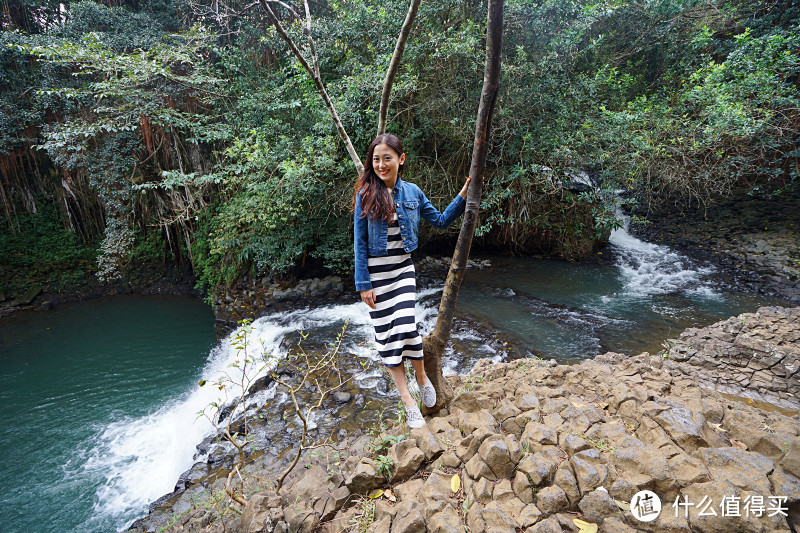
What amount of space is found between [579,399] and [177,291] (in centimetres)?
967

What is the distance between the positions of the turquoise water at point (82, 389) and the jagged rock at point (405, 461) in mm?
2974

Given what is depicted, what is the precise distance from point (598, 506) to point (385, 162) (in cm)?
194

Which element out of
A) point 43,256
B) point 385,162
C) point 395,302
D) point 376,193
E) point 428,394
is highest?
point 385,162

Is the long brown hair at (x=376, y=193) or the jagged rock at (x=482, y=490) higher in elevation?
the long brown hair at (x=376, y=193)

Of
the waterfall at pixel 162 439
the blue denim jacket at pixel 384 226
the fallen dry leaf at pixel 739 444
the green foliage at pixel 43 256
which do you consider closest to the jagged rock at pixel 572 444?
the fallen dry leaf at pixel 739 444

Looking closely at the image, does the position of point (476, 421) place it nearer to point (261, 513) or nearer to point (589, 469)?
point (589, 469)

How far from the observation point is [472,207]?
2016 millimetres

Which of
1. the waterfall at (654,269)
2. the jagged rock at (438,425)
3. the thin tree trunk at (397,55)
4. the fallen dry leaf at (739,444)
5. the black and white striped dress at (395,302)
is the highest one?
the thin tree trunk at (397,55)

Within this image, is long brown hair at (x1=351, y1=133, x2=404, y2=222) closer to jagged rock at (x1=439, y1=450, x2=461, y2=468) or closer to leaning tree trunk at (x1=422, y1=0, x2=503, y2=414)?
leaning tree trunk at (x1=422, y1=0, x2=503, y2=414)

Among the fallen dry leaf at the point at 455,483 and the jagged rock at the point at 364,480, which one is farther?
the jagged rock at the point at 364,480

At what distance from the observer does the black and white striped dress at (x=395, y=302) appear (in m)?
2.12

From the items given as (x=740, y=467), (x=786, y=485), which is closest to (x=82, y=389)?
(x=740, y=467)

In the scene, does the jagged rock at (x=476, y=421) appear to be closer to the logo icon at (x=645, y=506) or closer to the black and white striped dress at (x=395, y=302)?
the black and white striped dress at (x=395, y=302)

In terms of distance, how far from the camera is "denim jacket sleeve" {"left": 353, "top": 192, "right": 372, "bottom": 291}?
2.06 m
